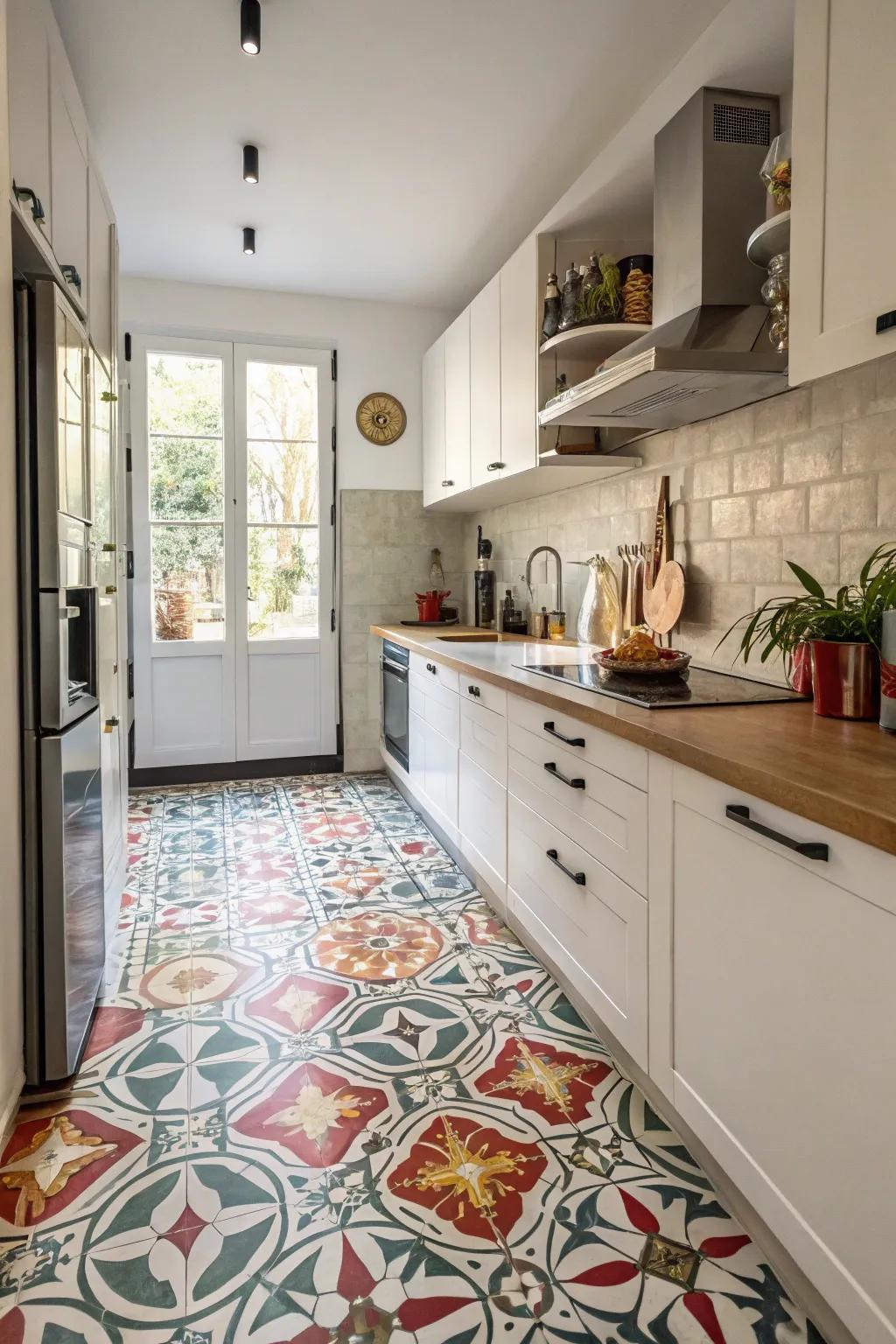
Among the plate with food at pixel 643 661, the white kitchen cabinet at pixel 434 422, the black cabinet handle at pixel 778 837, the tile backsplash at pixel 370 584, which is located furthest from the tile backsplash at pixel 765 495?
the tile backsplash at pixel 370 584

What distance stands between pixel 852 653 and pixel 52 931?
1764 mm

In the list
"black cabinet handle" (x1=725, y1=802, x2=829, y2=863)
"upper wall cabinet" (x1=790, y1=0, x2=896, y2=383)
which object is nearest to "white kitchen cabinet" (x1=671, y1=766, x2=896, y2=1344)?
"black cabinet handle" (x1=725, y1=802, x2=829, y2=863)

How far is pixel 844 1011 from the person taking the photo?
3.37 ft

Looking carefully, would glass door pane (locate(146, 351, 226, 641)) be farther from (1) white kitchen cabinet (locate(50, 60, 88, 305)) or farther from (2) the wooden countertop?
(2) the wooden countertop

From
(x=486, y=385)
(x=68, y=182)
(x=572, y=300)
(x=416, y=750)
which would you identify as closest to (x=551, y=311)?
(x=572, y=300)

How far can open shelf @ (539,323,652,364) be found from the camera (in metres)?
2.56

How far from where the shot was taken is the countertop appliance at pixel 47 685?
5.44ft

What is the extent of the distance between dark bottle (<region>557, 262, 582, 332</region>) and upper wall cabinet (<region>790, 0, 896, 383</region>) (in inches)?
47.0

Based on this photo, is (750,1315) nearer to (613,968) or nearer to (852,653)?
(613,968)

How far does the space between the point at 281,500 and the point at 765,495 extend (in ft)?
10.1

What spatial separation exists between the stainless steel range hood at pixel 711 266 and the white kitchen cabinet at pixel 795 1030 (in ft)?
3.71

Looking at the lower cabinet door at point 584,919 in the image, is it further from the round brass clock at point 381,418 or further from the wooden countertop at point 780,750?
the round brass clock at point 381,418

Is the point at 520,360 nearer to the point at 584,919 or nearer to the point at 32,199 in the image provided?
the point at 32,199

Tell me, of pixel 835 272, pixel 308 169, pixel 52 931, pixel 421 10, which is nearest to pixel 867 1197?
pixel 835 272
